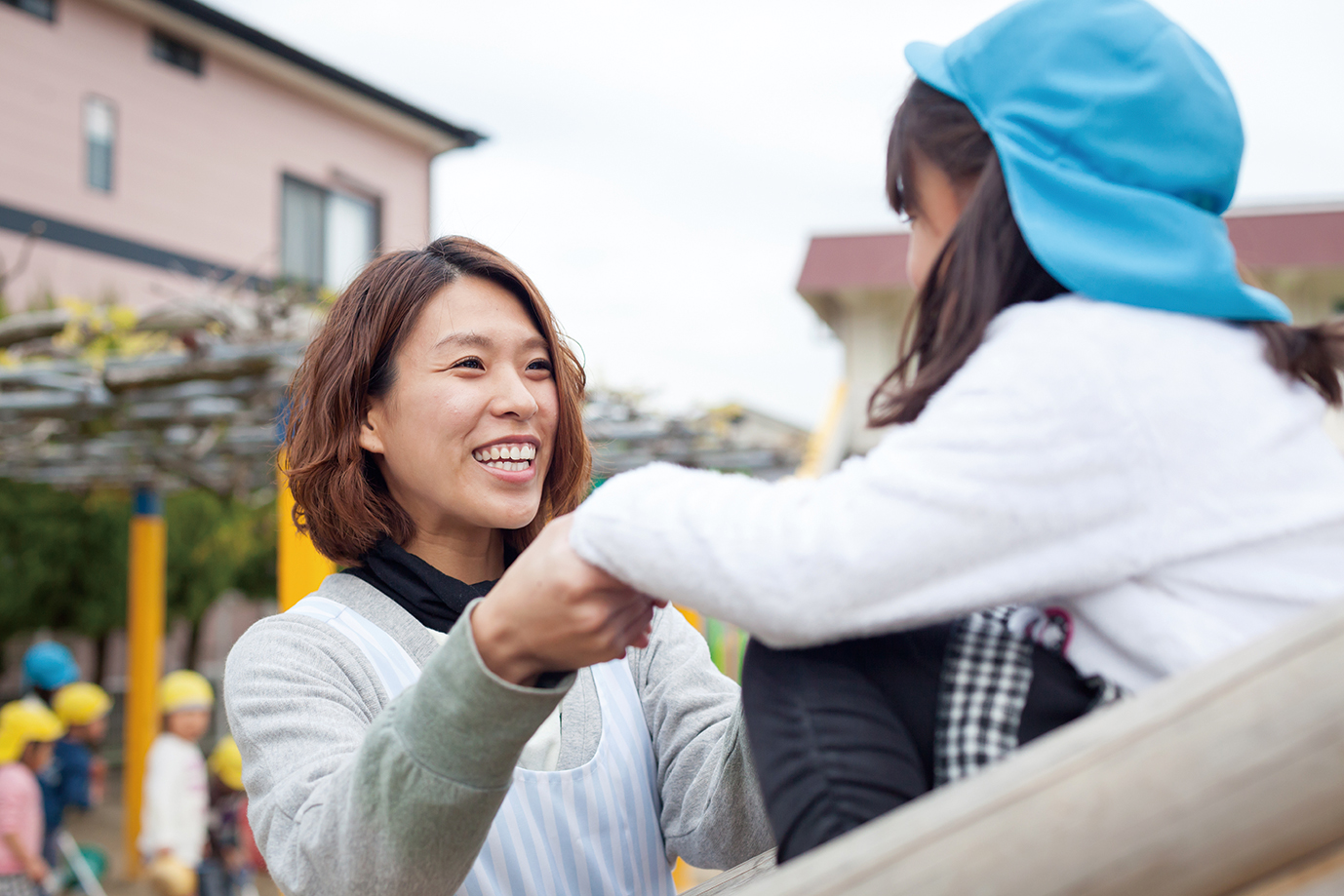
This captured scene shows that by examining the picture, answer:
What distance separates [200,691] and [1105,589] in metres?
6.04

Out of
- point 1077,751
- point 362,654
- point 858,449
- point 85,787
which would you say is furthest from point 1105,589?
point 858,449

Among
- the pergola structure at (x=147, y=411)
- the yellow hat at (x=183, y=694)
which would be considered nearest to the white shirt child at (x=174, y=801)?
the yellow hat at (x=183, y=694)

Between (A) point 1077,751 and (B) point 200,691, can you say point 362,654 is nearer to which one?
(A) point 1077,751

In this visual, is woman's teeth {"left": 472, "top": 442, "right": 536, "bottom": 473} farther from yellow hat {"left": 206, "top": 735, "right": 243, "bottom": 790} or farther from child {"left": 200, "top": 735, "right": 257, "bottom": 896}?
yellow hat {"left": 206, "top": 735, "right": 243, "bottom": 790}

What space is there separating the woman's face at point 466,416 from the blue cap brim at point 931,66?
0.73 meters

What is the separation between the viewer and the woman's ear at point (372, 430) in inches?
62.3

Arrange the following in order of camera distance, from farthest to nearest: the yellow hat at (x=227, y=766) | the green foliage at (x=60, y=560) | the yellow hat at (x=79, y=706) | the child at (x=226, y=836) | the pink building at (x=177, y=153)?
the pink building at (x=177, y=153)
the green foliage at (x=60, y=560)
the yellow hat at (x=227, y=766)
the yellow hat at (x=79, y=706)
the child at (x=226, y=836)

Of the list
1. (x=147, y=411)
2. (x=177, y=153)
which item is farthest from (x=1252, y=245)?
(x=177, y=153)

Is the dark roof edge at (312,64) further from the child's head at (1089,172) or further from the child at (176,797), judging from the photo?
the child's head at (1089,172)

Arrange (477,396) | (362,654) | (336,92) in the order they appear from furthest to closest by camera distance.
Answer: (336,92) → (477,396) → (362,654)

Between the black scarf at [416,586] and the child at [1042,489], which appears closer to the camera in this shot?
the child at [1042,489]

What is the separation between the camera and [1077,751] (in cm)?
64

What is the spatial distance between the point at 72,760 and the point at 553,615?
19.9 feet

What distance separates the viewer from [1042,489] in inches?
30.3
